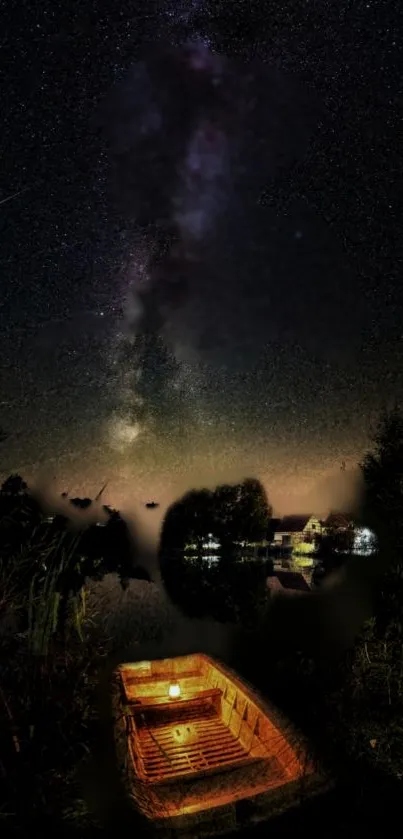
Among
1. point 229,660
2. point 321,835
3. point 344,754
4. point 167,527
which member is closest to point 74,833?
point 321,835

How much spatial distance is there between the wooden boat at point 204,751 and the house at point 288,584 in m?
23.2

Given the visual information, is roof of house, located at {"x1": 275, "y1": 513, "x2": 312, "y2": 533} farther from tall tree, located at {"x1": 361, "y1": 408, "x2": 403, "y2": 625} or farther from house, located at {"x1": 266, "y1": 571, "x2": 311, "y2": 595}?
tall tree, located at {"x1": 361, "y1": 408, "x2": 403, "y2": 625}

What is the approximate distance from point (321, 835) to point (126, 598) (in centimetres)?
3015

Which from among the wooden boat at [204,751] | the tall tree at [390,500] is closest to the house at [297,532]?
the tall tree at [390,500]

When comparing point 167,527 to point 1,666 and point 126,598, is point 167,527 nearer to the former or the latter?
point 126,598

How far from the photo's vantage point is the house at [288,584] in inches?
1357

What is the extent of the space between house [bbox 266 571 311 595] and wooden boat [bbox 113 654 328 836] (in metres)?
23.2

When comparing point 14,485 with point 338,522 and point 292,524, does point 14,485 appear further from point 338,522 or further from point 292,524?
point 292,524

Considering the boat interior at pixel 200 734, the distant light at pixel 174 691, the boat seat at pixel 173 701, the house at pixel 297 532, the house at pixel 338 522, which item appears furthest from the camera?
the house at pixel 297 532

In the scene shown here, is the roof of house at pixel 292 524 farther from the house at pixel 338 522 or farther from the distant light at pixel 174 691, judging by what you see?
the distant light at pixel 174 691

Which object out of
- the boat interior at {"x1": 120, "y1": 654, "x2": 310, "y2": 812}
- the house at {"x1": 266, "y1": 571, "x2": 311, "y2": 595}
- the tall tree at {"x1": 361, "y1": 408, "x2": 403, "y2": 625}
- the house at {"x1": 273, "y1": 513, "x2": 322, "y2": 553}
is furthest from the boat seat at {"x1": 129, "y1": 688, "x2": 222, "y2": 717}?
the house at {"x1": 273, "y1": 513, "x2": 322, "y2": 553}

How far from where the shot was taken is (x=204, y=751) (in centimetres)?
812

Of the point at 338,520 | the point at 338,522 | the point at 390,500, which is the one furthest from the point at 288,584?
the point at 338,520

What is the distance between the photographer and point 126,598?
34.6 m
